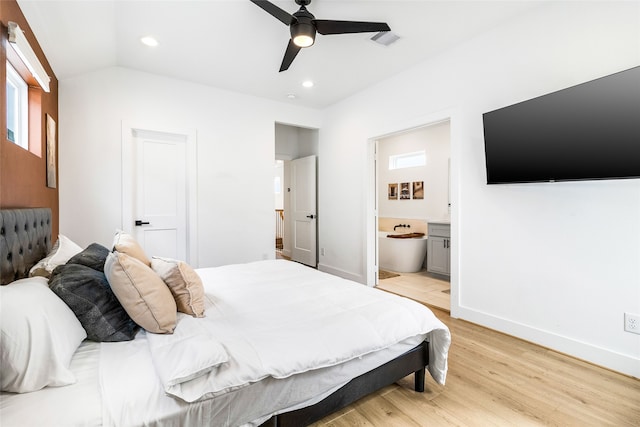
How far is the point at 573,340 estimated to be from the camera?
2.28 metres

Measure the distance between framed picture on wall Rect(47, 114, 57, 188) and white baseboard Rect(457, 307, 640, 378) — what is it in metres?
4.12

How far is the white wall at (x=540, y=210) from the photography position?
2074 millimetres

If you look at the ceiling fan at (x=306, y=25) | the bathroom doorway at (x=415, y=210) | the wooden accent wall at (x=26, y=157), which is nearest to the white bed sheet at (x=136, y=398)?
the wooden accent wall at (x=26, y=157)

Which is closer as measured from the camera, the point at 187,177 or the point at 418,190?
the point at 187,177

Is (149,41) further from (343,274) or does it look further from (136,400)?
(343,274)

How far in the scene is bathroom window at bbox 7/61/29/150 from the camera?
214 cm

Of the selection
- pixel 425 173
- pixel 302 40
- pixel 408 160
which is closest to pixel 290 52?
pixel 302 40

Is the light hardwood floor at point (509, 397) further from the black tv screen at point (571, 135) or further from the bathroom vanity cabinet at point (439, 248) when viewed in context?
the bathroom vanity cabinet at point (439, 248)

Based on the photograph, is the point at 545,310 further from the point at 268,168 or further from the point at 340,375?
the point at 268,168

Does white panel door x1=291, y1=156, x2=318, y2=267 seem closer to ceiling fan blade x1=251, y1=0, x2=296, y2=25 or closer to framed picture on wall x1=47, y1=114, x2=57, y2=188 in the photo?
ceiling fan blade x1=251, y1=0, x2=296, y2=25

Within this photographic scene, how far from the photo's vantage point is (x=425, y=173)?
5500 millimetres

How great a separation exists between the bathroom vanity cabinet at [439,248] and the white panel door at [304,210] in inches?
75.5

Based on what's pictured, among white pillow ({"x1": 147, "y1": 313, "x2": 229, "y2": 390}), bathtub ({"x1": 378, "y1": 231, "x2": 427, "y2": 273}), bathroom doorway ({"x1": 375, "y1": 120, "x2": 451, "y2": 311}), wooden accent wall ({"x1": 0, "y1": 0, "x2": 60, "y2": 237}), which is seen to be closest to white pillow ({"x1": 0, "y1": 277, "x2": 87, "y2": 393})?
white pillow ({"x1": 147, "y1": 313, "x2": 229, "y2": 390})

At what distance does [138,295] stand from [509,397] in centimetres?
212
